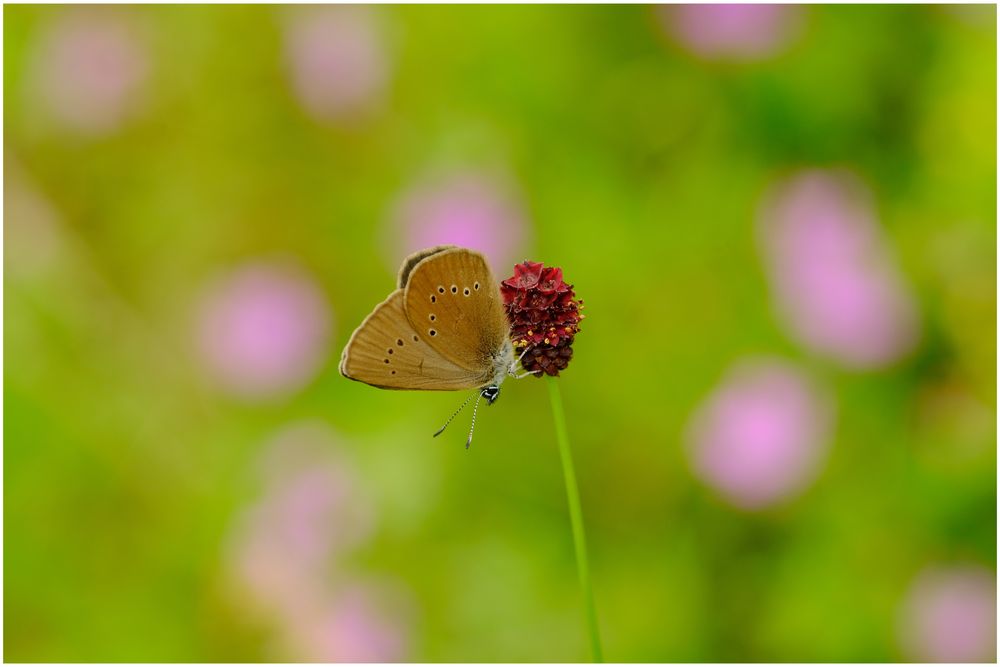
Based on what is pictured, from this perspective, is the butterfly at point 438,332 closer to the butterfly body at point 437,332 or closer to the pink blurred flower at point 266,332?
the butterfly body at point 437,332

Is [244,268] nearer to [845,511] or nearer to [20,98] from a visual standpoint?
[20,98]

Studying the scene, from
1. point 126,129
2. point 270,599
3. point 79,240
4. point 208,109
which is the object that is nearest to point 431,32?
point 208,109

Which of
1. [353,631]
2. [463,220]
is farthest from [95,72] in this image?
[353,631]

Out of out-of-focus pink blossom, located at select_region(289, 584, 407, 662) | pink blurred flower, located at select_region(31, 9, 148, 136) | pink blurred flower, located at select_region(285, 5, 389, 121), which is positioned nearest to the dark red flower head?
out-of-focus pink blossom, located at select_region(289, 584, 407, 662)

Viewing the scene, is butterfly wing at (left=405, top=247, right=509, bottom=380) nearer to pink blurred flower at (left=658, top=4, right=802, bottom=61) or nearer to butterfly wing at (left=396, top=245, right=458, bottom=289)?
butterfly wing at (left=396, top=245, right=458, bottom=289)

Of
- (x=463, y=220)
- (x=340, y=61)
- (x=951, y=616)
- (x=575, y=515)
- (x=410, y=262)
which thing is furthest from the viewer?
(x=340, y=61)

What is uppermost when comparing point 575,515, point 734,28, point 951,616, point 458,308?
point 734,28

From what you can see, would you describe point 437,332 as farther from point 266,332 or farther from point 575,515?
point 266,332
